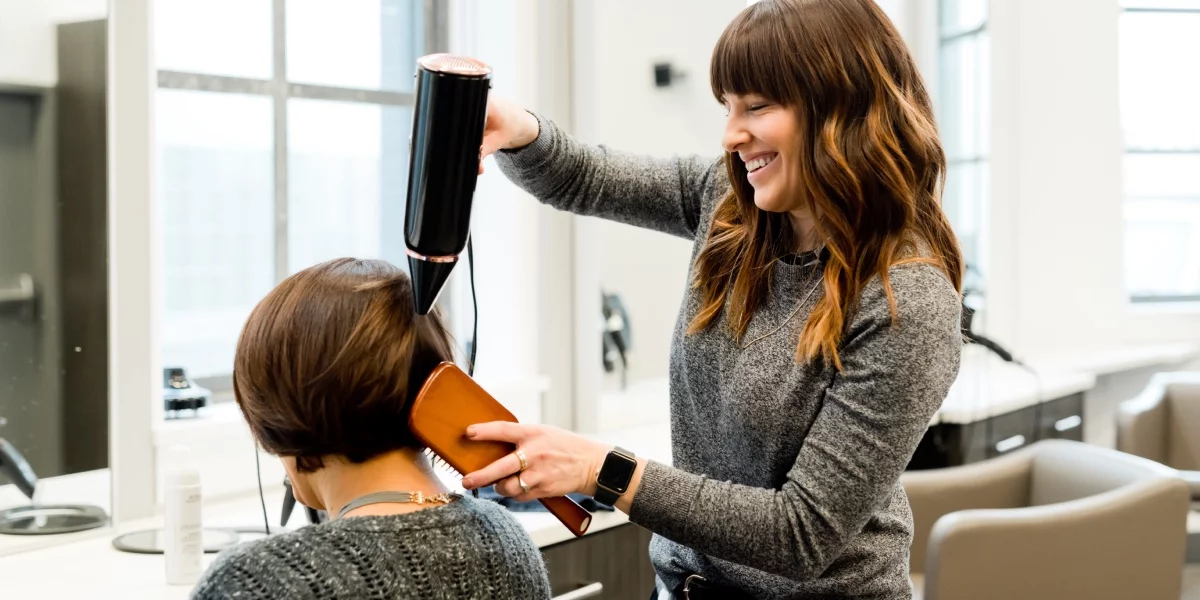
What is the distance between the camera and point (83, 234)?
1910 millimetres

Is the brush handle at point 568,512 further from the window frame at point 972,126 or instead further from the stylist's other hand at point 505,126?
the window frame at point 972,126

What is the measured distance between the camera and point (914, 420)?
1.22 meters

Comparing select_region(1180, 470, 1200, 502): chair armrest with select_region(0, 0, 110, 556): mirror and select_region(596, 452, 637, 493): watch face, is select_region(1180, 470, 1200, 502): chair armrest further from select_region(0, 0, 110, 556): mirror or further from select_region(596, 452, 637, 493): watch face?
select_region(0, 0, 110, 556): mirror

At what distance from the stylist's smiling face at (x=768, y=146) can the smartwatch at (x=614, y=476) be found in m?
0.33

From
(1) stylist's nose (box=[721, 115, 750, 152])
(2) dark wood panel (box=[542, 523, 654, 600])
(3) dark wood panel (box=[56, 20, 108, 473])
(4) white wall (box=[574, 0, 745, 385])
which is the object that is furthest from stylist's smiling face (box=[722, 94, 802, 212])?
(4) white wall (box=[574, 0, 745, 385])

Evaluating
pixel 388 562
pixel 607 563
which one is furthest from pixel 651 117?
pixel 388 562

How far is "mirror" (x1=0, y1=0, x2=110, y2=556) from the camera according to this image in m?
1.83

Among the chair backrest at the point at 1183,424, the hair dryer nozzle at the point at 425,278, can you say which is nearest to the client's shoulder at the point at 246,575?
the hair dryer nozzle at the point at 425,278

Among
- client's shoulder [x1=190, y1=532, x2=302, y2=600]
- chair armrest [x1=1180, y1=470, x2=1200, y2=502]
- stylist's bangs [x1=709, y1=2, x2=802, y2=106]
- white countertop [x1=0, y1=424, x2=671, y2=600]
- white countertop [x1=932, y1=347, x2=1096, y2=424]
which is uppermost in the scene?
stylist's bangs [x1=709, y1=2, x2=802, y2=106]

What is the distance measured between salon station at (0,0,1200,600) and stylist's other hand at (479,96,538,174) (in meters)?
0.06

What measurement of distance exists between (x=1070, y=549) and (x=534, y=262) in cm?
133

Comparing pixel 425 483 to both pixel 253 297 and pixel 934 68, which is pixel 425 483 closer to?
pixel 253 297

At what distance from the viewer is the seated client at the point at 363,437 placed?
3.67 ft

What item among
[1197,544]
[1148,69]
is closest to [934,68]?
[1148,69]
